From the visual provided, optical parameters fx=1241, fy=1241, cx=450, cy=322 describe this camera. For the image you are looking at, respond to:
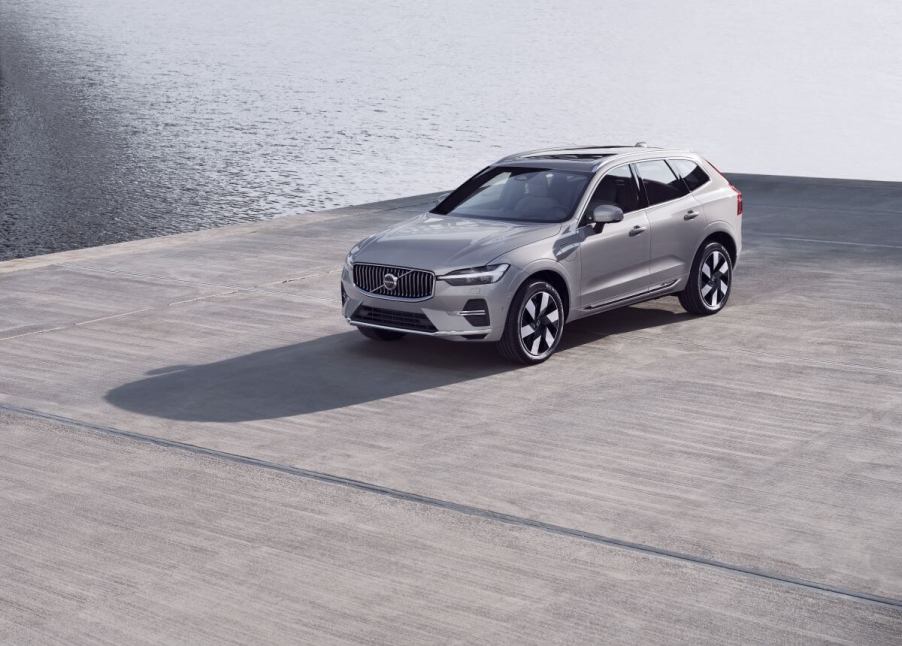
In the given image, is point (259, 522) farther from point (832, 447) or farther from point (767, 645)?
point (832, 447)

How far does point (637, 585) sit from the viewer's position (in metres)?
5.91

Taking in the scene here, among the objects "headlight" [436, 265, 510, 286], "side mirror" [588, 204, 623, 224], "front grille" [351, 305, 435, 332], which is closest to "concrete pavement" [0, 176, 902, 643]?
"front grille" [351, 305, 435, 332]

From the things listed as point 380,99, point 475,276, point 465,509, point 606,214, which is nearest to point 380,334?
point 475,276

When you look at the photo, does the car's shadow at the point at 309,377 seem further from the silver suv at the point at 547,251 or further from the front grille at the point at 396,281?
the front grille at the point at 396,281

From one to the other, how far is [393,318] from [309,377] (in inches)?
34.1

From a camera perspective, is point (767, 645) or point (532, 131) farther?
point (532, 131)

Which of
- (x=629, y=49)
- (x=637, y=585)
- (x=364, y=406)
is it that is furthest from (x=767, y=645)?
(x=629, y=49)

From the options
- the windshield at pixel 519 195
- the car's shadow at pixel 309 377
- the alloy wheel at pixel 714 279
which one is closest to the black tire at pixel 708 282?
the alloy wheel at pixel 714 279

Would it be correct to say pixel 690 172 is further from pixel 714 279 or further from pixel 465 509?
pixel 465 509

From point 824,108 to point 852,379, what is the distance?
49959 mm

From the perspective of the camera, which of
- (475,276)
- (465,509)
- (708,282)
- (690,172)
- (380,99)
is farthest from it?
(380,99)

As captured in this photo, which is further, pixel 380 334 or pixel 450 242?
pixel 380 334

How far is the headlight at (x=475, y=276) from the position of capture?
979 centimetres

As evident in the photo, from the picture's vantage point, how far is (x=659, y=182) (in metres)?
11.4
